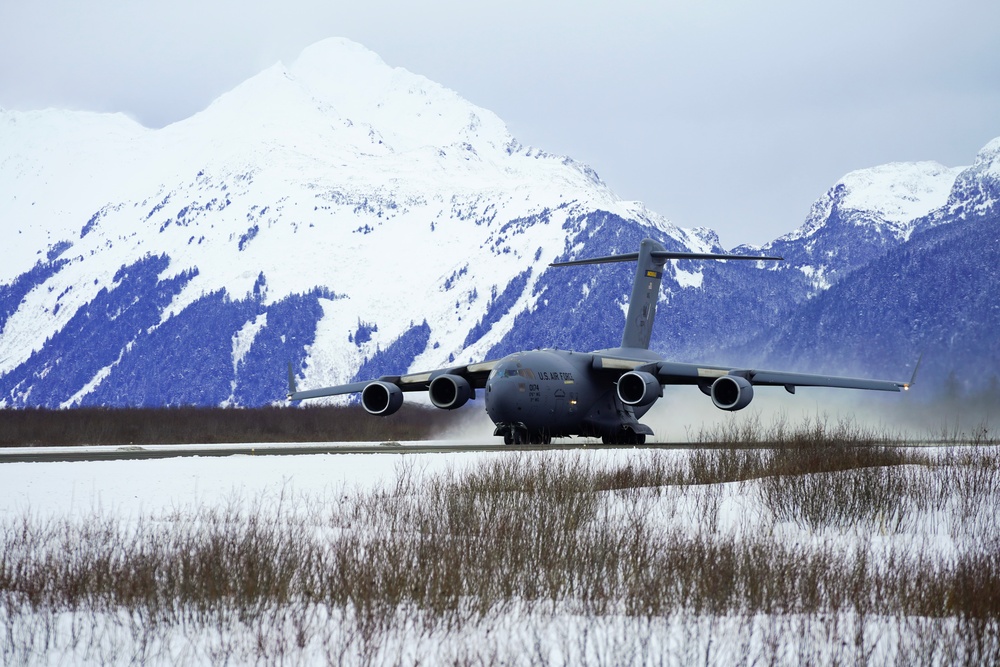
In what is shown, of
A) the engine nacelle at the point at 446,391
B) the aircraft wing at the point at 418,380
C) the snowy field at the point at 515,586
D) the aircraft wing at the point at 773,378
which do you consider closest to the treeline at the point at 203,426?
the aircraft wing at the point at 418,380

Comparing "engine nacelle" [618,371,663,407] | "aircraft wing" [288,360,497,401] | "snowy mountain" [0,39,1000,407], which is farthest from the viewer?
"snowy mountain" [0,39,1000,407]

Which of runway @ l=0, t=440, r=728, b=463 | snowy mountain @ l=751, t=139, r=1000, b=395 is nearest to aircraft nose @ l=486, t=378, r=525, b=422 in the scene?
runway @ l=0, t=440, r=728, b=463

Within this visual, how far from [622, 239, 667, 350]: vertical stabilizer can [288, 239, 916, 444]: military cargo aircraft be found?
19 cm

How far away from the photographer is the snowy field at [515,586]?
7.15m

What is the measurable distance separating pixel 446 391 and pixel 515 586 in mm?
21250

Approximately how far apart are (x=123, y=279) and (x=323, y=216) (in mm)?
34742

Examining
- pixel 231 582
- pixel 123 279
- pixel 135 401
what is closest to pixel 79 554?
pixel 231 582

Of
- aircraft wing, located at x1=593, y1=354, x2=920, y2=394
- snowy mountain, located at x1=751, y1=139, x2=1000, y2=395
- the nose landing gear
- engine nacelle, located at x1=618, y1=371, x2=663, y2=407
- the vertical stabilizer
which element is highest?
snowy mountain, located at x1=751, y1=139, x2=1000, y2=395

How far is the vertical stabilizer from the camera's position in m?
34.0

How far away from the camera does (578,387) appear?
28969mm

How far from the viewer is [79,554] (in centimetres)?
927

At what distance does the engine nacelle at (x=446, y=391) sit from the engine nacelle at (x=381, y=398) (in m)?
0.96

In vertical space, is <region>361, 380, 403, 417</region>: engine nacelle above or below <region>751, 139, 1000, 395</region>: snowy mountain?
below

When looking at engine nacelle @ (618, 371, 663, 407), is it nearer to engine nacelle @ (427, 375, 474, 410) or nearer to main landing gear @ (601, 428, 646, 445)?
main landing gear @ (601, 428, 646, 445)
